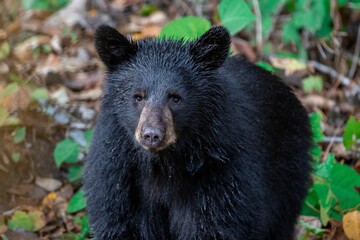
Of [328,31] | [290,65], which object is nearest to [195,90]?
[290,65]

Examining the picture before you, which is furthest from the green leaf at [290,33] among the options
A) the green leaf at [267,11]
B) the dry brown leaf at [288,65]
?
the dry brown leaf at [288,65]

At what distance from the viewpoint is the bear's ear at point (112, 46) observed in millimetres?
4855

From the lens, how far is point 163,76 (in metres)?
4.79

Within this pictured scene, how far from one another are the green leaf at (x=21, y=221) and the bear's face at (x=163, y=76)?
65.0 inches

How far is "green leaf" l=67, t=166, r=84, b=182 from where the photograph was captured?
6.67 metres

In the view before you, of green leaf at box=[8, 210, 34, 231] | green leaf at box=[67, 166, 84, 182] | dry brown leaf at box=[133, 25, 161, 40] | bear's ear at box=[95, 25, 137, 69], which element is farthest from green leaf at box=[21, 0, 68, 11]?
bear's ear at box=[95, 25, 137, 69]

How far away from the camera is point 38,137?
687 cm

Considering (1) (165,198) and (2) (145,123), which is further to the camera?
(1) (165,198)

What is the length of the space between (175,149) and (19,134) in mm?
2346

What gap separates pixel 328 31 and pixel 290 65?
0.92m

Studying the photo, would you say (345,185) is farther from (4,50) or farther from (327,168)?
(4,50)

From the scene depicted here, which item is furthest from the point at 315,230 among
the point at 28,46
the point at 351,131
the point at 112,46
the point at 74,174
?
the point at 28,46

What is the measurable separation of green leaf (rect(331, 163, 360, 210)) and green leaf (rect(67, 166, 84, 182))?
2.30 metres

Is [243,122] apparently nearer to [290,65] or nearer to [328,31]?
[290,65]
